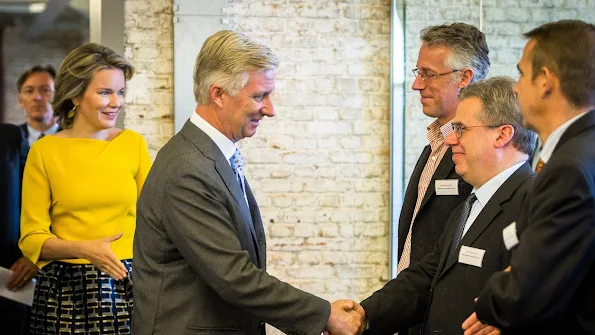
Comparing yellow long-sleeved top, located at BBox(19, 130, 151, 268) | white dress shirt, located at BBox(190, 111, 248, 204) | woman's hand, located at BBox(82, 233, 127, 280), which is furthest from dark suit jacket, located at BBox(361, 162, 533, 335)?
yellow long-sleeved top, located at BBox(19, 130, 151, 268)

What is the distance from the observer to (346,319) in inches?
119

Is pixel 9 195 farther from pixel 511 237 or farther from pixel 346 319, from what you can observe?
pixel 511 237

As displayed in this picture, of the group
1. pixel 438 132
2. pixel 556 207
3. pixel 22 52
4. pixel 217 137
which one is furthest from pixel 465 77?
pixel 22 52

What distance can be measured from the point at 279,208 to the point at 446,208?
232 cm

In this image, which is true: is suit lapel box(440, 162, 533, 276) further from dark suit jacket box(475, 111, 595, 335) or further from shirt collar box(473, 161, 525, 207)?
dark suit jacket box(475, 111, 595, 335)

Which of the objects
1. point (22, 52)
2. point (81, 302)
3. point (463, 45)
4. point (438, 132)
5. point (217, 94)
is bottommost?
point (81, 302)

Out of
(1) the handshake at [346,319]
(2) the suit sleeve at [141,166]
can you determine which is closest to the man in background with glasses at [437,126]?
(1) the handshake at [346,319]

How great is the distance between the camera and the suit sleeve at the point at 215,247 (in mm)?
2674

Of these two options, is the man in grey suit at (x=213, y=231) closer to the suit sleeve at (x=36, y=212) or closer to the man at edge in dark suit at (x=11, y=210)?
the suit sleeve at (x=36, y=212)

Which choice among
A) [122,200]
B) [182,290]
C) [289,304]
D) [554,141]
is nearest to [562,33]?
[554,141]

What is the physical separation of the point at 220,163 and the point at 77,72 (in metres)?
1.35

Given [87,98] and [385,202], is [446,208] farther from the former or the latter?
[385,202]

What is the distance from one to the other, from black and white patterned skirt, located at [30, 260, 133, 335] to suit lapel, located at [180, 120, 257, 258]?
110 centimetres

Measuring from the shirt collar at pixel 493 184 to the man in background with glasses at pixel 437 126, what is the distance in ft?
1.70
